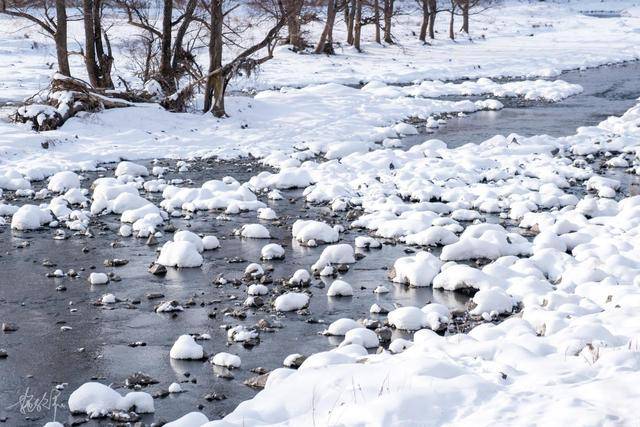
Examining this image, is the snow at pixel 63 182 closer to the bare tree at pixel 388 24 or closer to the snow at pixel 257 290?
the snow at pixel 257 290

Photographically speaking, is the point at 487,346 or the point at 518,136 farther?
the point at 518,136

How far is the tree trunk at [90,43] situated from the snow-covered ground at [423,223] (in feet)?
7.30

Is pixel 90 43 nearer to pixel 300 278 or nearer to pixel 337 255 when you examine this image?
pixel 337 255

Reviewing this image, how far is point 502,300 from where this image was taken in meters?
8.20

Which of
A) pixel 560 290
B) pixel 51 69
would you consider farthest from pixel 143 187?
pixel 51 69

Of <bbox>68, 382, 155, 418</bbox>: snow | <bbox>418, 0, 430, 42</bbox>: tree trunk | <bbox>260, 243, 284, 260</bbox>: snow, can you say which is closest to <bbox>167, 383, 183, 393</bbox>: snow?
<bbox>68, 382, 155, 418</bbox>: snow

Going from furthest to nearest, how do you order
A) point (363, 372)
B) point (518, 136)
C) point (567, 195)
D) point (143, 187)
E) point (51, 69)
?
point (51, 69) < point (518, 136) < point (143, 187) < point (567, 195) < point (363, 372)

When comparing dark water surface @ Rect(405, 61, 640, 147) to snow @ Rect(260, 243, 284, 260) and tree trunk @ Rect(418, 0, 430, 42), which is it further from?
tree trunk @ Rect(418, 0, 430, 42)

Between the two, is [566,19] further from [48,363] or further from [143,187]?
[48,363]

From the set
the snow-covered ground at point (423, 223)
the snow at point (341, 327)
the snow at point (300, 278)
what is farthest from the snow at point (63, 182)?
the snow at point (341, 327)

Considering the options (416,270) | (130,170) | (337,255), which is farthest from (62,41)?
(416,270)

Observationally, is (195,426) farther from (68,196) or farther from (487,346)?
(68,196)

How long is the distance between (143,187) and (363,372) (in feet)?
27.9

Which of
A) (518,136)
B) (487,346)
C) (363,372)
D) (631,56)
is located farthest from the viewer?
(631,56)
